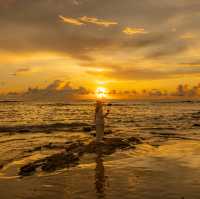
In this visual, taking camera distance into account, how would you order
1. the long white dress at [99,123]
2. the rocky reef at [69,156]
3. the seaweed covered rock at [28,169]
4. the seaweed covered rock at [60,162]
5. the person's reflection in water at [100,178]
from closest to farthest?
the person's reflection in water at [100,178] < the seaweed covered rock at [28,169] < the rocky reef at [69,156] < the seaweed covered rock at [60,162] < the long white dress at [99,123]

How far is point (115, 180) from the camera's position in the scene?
10.8 m

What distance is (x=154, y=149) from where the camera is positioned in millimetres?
17422

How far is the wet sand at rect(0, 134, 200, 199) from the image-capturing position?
9.30 metres

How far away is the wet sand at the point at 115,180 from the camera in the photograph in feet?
30.5

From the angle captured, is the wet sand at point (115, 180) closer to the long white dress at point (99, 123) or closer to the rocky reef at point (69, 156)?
the rocky reef at point (69, 156)

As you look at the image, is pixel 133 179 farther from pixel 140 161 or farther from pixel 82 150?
pixel 82 150

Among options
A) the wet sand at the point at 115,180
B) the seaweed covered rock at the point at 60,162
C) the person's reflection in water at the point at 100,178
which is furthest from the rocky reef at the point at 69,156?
the person's reflection in water at the point at 100,178

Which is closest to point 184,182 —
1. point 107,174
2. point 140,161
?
point 107,174

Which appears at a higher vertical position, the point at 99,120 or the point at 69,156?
the point at 99,120

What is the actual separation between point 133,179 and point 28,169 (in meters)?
4.09

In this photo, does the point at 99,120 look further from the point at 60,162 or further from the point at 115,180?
the point at 115,180

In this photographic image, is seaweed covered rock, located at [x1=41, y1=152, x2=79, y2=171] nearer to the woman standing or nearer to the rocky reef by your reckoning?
the rocky reef

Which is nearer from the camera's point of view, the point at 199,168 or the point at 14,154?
the point at 199,168

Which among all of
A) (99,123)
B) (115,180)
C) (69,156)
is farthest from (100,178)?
(99,123)
